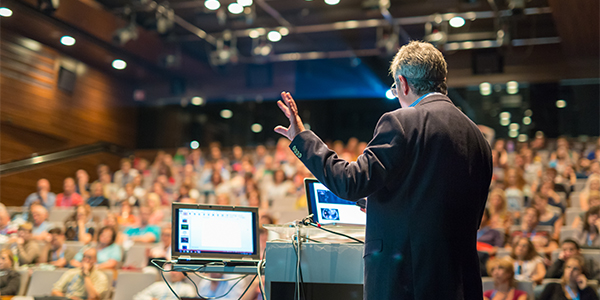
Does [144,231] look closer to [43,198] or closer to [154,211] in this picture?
[154,211]

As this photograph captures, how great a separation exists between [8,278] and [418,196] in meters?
4.09

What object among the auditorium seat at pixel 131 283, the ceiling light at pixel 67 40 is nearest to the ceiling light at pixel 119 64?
the ceiling light at pixel 67 40

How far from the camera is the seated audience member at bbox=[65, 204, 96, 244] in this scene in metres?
5.57

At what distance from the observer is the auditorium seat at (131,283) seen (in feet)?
13.4

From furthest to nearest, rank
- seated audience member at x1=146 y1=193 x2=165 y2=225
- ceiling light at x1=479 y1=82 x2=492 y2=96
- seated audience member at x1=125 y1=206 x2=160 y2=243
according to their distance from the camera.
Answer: ceiling light at x1=479 y1=82 x2=492 y2=96
seated audience member at x1=146 y1=193 x2=165 y2=225
seated audience member at x1=125 y1=206 x2=160 y2=243

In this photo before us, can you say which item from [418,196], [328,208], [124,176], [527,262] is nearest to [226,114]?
[124,176]

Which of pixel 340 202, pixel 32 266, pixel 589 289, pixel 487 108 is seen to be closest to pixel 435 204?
pixel 340 202

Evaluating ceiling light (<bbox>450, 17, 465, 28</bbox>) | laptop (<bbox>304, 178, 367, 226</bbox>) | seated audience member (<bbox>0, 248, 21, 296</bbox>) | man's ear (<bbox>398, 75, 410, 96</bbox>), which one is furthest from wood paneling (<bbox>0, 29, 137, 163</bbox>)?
man's ear (<bbox>398, 75, 410, 96</bbox>)

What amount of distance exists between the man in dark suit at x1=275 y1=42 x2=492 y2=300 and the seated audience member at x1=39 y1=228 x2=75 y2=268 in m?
4.26

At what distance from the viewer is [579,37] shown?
7691 millimetres

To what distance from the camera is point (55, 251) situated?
5.07 metres

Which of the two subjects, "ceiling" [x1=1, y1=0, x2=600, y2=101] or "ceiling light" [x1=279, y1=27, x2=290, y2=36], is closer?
"ceiling" [x1=1, y1=0, x2=600, y2=101]

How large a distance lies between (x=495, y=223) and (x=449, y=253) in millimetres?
4105

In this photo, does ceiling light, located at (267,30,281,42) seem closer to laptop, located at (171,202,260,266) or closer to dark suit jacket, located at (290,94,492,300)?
laptop, located at (171,202,260,266)
